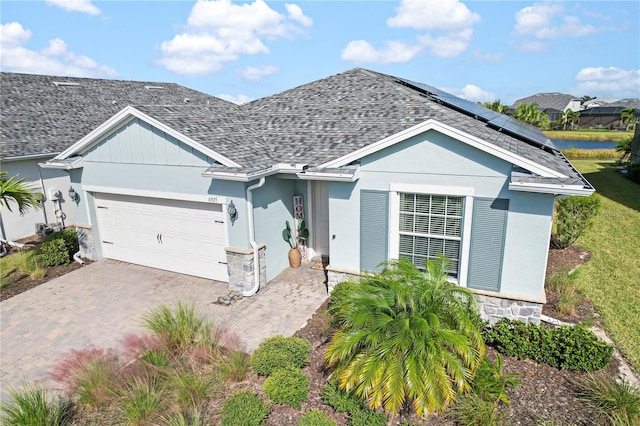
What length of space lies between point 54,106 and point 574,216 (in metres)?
23.0

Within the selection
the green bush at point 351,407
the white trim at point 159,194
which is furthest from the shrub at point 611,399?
the white trim at point 159,194

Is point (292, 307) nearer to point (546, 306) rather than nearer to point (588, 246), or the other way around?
point (546, 306)

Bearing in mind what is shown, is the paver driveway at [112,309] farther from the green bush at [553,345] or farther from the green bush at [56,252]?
the green bush at [553,345]

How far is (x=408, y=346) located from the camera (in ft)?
18.8

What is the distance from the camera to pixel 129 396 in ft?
20.4

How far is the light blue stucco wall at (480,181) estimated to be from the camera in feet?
25.6

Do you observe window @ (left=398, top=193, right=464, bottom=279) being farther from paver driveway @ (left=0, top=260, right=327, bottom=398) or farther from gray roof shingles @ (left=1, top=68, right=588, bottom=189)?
paver driveway @ (left=0, top=260, right=327, bottom=398)

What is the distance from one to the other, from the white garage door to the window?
5.12m

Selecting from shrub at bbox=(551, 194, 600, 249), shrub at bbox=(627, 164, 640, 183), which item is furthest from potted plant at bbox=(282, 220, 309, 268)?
shrub at bbox=(627, 164, 640, 183)

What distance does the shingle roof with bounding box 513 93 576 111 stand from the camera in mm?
75875

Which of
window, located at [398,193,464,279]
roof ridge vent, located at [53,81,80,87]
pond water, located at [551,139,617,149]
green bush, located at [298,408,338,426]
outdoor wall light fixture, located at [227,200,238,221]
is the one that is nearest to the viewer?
green bush, located at [298,408,338,426]

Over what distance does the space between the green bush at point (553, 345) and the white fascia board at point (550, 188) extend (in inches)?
101

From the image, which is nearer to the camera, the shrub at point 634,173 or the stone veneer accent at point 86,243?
the stone veneer accent at point 86,243

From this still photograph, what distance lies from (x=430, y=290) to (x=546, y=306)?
4.66 m
